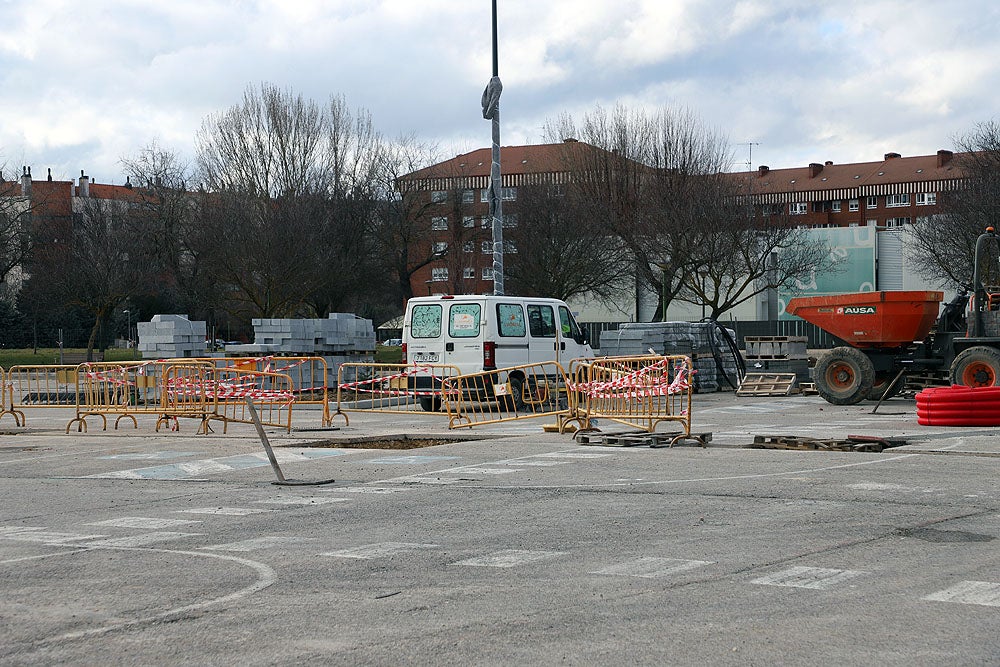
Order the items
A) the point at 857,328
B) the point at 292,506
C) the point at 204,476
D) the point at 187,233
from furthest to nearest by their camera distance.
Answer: the point at 187,233, the point at 857,328, the point at 204,476, the point at 292,506

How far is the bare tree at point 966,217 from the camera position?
47.4m

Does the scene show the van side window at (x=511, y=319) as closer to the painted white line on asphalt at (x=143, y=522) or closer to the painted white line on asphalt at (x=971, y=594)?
the painted white line on asphalt at (x=143, y=522)

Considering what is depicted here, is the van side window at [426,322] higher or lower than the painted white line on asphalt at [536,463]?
higher

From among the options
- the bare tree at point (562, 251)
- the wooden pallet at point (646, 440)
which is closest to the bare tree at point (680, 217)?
the bare tree at point (562, 251)

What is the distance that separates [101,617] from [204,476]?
6.25 metres

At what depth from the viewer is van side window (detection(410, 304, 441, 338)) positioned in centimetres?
2183

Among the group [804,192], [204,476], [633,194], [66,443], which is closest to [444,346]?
[66,443]

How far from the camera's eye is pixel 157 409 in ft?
58.7

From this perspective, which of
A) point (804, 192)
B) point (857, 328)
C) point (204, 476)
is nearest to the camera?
point (204, 476)

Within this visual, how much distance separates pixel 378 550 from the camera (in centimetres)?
729

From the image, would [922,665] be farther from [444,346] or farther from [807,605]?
[444,346]

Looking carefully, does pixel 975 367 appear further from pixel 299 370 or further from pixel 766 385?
pixel 299 370

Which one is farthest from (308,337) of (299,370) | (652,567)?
(652,567)

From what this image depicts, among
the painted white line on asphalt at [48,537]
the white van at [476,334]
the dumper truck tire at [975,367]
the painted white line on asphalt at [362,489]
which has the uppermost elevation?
the white van at [476,334]
